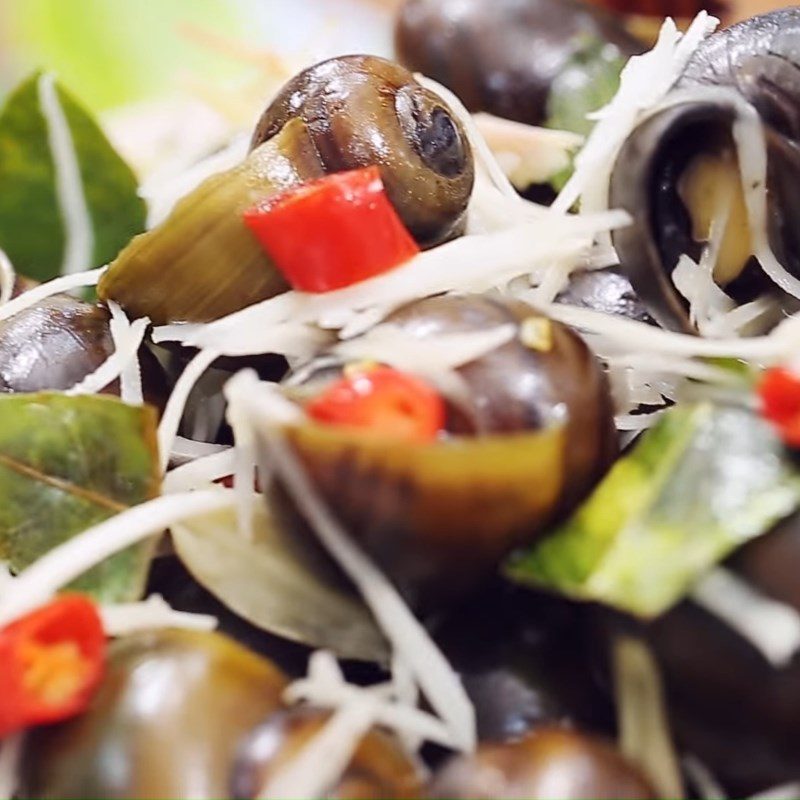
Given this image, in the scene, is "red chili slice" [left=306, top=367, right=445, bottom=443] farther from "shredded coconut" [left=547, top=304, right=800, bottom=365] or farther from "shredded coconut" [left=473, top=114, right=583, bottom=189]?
"shredded coconut" [left=473, top=114, right=583, bottom=189]

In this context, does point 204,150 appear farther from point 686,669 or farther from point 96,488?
point 686,669

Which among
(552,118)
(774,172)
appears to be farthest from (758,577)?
(552,118)

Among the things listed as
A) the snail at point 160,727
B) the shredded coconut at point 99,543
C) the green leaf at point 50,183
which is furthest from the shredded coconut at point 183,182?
the snail at point 160,727

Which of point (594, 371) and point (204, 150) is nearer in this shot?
point (594, 371)

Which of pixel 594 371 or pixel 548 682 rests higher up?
pixel 594 371

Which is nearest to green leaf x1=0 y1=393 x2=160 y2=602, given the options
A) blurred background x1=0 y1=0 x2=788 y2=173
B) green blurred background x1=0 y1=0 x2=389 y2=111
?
blurred background x1=0 y1=0 x2=788 y2=173

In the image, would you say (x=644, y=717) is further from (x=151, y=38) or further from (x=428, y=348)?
(x=151, y=38)
